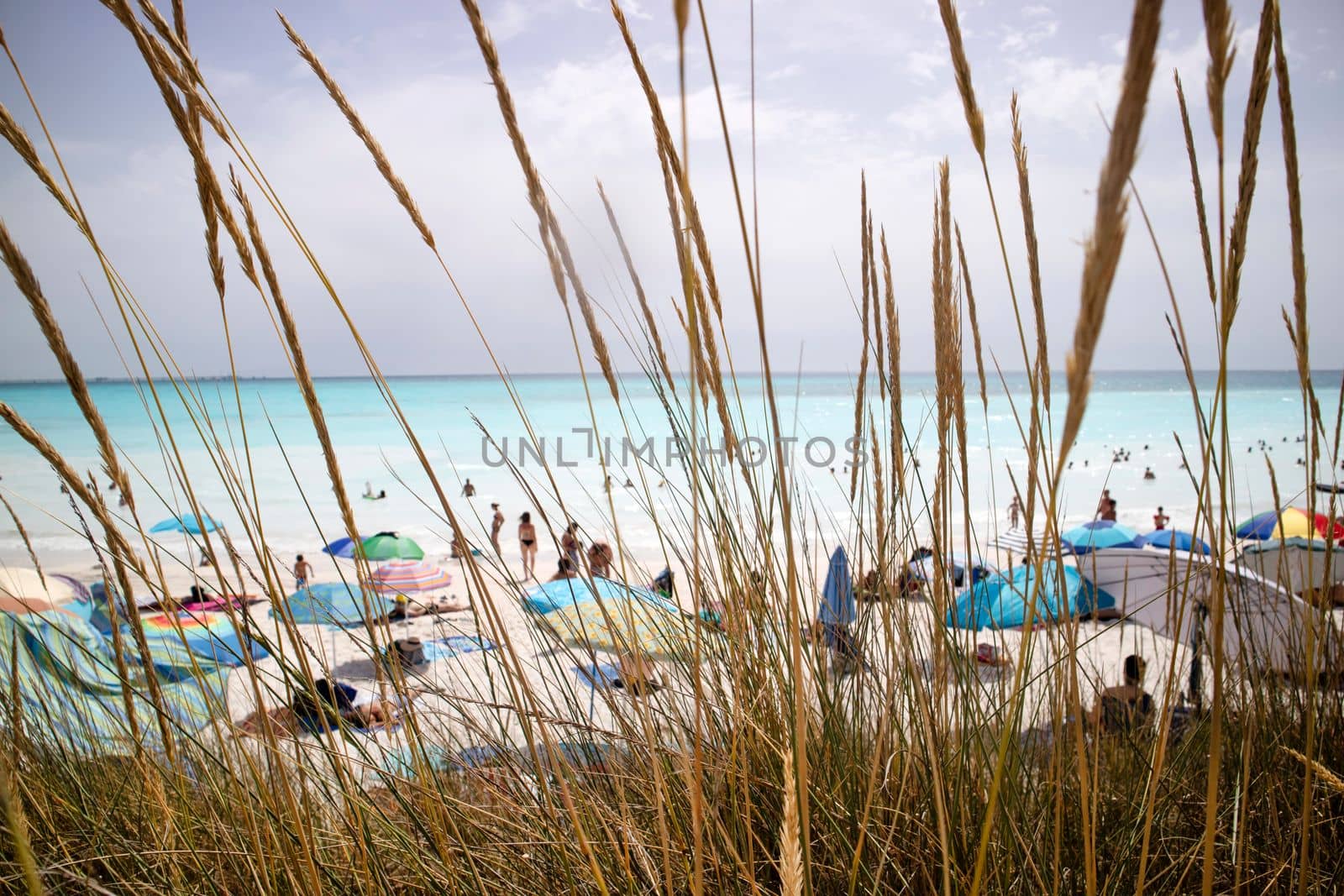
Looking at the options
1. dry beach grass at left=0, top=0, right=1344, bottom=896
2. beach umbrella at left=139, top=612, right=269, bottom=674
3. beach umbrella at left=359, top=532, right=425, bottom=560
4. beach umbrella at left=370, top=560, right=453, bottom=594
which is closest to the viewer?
dry beach grass at left=0, top=0, right=1344, bottom=896

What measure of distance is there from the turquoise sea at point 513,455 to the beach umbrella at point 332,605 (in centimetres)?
21

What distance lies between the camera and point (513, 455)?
3288 cm

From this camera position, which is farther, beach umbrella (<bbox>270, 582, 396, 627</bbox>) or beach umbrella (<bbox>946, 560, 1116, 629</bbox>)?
beach umbrella (<bbox>946, 560, 1116, 629</bbox>)

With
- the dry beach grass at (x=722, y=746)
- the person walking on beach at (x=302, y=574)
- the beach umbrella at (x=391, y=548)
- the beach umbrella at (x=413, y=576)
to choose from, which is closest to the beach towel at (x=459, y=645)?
the dry beach grass at (x=722, y=746)

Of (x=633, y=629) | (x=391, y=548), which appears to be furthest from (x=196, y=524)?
(x=633, y=629)

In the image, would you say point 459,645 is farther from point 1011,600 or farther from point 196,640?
point 1011,600

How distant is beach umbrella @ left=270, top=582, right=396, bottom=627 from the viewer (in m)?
1.24

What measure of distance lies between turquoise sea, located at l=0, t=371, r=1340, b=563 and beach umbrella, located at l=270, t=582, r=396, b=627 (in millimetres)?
208

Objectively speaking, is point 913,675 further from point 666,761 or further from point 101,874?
point 101,874

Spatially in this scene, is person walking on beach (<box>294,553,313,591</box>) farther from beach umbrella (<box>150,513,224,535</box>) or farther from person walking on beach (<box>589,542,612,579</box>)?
person walking on beach (<box>589,542,612,579</box>)

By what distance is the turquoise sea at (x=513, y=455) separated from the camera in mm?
2963

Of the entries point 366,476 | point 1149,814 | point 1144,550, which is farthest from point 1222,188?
point 366,476

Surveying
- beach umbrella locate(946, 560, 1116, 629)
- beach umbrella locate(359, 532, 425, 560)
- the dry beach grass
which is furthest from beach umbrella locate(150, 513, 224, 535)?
beach umbrella locate(359, 532, 425, 560)

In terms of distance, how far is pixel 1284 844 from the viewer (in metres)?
1.16
